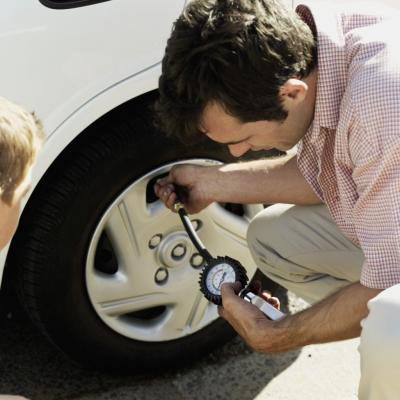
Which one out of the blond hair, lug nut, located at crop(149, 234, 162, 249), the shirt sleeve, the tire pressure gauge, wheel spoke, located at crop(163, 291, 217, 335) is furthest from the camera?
wheel spoke, located at crop(163, 291, 217, 335)

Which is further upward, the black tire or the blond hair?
the blond hair

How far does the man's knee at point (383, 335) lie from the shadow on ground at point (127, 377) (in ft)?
3.17

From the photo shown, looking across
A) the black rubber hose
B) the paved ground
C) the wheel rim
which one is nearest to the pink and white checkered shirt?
the black rubber hose

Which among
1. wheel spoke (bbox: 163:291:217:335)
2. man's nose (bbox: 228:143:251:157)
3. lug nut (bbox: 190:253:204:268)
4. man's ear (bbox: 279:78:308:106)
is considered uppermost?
man's ear (bbox: 279:78:308:106)

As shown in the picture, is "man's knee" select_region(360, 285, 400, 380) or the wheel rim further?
the wheel rim

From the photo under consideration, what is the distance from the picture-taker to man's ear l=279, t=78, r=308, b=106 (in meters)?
2.45

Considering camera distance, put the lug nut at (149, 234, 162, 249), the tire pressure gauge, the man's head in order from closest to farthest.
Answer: the man's head → the tire pressure gauge → the lug nut at (149, 234, 162, 249)

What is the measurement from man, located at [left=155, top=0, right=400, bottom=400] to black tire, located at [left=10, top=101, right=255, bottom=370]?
11.1 inches

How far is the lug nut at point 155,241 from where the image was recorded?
120 inches

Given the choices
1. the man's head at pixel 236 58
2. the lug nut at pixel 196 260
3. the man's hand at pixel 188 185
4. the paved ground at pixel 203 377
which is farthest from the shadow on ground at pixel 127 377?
the man's head at pixel 236 58

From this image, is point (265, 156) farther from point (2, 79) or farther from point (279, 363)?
point (2, 79)

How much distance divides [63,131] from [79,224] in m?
0.32

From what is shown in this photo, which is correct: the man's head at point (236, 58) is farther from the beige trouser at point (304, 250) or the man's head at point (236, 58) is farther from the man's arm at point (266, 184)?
the beige trouser at point (304, 250)

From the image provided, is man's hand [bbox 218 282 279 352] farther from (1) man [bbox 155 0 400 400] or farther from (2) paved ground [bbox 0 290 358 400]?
(2) paved ground [bbox 0 290 358 400]
